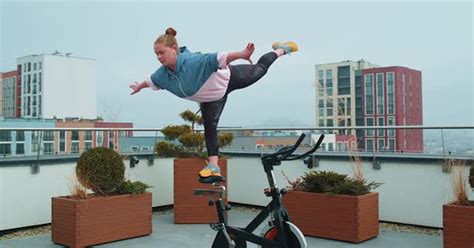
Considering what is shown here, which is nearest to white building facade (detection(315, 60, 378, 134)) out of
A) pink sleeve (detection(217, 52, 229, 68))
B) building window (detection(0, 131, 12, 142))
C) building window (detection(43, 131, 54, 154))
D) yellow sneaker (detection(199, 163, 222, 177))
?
building window (detection(43, 131, 54, 154))

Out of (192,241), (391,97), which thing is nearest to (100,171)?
(192,241)

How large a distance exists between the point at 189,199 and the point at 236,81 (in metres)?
3.64

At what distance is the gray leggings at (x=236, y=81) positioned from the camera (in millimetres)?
2910

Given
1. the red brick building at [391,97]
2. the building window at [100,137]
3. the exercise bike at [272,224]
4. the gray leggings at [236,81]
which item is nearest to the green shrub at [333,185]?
the red brick building at [391,97]

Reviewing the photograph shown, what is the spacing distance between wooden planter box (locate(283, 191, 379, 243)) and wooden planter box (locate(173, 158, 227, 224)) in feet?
4.11

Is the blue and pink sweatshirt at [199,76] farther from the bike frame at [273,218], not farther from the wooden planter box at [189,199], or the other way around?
the wooden planter box at [189,199]

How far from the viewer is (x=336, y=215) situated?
16.9ft

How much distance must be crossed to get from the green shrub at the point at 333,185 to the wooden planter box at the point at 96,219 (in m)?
1.90

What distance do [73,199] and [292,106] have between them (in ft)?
11.4

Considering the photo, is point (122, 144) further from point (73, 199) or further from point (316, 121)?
point (316, 121)

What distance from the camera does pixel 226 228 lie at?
3244 millimetres

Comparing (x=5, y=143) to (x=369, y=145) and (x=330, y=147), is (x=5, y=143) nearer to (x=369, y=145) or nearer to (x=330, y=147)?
(x=330, y=147)

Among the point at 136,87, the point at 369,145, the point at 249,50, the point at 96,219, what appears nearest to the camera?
the point at 249,50

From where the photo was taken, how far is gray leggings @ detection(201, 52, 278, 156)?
291 centimetres
